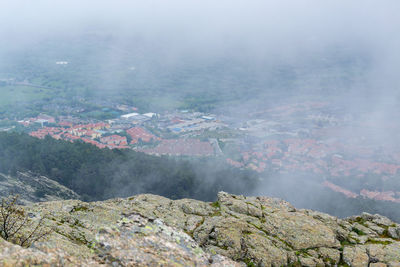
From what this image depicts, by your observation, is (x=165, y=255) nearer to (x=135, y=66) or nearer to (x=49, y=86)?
(x=49, y=86)

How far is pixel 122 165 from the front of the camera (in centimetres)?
2730

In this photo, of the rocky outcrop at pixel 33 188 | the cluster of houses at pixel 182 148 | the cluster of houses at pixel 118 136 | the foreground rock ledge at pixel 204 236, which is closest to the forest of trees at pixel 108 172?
the rocky outcrop at pixel 33 188

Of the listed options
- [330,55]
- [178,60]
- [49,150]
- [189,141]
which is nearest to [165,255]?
[49,150]

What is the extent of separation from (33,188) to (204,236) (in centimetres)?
1893

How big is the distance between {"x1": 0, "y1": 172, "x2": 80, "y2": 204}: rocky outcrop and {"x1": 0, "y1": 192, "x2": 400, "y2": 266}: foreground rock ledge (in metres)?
14.2

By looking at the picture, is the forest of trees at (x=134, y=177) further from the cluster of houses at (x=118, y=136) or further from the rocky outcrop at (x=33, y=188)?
the cluster of houses at (x=118, y=136)

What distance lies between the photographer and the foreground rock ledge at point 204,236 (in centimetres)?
455

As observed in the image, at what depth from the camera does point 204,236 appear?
24.8ft

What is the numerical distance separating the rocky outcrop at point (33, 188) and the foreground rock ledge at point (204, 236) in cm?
1418

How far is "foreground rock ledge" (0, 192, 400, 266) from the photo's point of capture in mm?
4551

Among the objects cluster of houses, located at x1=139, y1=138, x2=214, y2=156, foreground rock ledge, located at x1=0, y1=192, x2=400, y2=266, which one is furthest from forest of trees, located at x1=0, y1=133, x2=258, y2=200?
foreground rock ledge, located at x1=0, y1=192, x2=400, y2=266

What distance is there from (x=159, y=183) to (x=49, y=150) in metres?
10.4

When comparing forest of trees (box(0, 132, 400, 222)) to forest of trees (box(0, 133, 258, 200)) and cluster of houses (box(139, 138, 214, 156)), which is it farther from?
cluster of houses (box(139, 138, 214, 156))

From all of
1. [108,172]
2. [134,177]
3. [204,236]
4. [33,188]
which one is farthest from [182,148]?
[204,236]
